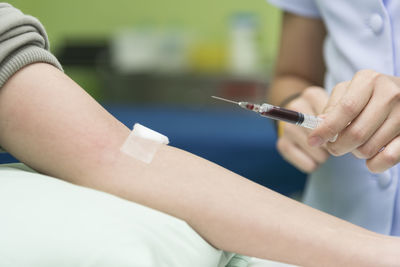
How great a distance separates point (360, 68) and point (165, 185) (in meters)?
0.50

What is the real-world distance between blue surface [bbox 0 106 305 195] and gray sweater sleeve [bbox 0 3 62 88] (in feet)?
5.47

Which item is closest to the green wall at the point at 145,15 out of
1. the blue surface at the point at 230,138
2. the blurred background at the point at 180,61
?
the blurred background at the point at 180,61

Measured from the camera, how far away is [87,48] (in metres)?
3.43

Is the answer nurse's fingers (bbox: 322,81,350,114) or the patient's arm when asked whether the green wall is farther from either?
the patient's arm

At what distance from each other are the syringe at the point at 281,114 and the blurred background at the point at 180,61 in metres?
1.79

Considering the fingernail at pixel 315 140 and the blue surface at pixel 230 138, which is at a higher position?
the fingernail at pixel 315 140

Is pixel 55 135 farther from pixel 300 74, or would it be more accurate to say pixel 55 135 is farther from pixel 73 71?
pixel 73 71

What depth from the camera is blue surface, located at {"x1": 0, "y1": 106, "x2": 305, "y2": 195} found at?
2.50 m

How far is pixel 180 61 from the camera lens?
131 inches

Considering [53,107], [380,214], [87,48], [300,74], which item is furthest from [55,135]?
[87,48]

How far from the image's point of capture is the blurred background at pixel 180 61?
275 cm

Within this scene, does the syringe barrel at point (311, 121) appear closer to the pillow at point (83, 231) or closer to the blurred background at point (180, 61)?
the pillow at point (83, 231)

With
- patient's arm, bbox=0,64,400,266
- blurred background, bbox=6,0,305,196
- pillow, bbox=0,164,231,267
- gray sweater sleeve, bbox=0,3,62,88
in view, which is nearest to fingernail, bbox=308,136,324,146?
patient's arm, bbox=0,64,400,266

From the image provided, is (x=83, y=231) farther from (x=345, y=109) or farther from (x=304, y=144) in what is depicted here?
(x=304, y=144)
